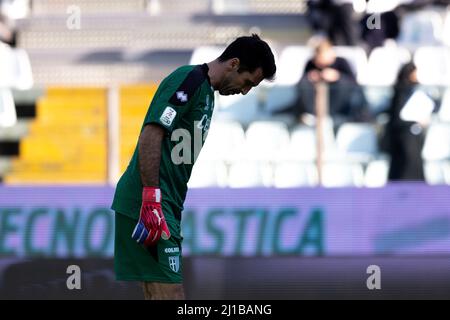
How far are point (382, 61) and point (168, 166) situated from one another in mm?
6888

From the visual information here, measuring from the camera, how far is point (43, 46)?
43.8 ft

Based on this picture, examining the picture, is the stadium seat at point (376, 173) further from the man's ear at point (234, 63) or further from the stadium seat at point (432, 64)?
the man's ear at point (234, 63)

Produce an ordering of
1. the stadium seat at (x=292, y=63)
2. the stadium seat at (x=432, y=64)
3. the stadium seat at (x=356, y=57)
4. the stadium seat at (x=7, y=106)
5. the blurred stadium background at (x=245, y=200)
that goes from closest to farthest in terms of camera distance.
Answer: the blurred stadium background at (x=245, y=200), the stadium seat at (x=7, y=106), the stadium seat at (x=432, y=64), the stadium seat at (x=356, y=57), the stadium seat at (x=292, y=63)

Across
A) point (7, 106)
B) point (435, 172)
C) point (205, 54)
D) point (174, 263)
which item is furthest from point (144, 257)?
point (205, 54)

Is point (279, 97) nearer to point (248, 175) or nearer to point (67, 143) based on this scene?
point (248, 175)

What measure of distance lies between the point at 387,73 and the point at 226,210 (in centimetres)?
297

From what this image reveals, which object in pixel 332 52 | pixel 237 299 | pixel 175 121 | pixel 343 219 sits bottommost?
pixel 237 299

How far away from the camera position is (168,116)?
17.4ft

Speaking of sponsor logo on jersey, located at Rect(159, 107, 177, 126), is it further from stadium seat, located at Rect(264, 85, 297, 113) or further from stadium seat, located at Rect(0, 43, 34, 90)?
stadium seat, located at Rect(0, 43, 34, 90)

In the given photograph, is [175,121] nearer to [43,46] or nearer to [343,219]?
[343,219]

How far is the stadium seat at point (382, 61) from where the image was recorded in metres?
11.8

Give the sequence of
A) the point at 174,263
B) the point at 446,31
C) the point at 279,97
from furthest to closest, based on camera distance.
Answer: the point at 446,31 < the point at 279,97 < the point at 174,263

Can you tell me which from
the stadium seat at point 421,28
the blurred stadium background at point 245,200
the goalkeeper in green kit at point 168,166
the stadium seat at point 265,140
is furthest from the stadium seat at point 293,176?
the goalkeeper in green kit at point 168,166

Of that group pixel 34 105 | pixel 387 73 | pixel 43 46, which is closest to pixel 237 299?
pixel 34 105
